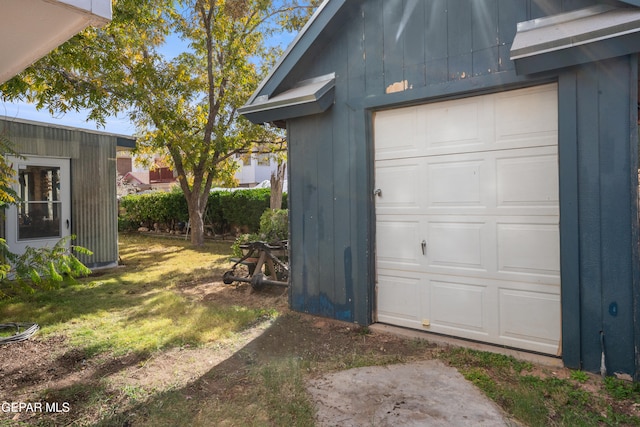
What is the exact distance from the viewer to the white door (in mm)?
7277

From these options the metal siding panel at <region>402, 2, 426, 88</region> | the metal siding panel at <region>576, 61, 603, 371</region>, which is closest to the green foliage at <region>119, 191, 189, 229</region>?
the metal siding panel at <region>402, 2, 426, 88</region>

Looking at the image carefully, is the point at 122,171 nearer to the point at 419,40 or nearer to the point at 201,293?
the point at 201,293

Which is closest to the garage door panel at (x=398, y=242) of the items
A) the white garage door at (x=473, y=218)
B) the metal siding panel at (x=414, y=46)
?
the white garage door at (x=473, y=218)

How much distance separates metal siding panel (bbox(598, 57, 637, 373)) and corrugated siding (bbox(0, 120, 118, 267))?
29.0 feet

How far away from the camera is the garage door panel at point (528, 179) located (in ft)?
11.6

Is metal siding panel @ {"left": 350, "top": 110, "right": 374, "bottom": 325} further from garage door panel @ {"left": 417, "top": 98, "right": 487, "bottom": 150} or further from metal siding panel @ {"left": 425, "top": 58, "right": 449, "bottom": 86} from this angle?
metal siding panel @ {"left": 425, "top": 58, "right": 449, "bottom": 86}

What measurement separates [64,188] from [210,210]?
7535 mm

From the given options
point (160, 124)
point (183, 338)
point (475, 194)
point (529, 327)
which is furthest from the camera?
point (160, 124)

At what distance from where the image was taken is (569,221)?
3.34m

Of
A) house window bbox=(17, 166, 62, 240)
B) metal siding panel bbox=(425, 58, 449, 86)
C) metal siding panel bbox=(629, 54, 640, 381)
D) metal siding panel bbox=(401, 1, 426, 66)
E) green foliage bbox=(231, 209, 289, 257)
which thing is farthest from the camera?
green foliage bbox=(231, 209, 289, 257)

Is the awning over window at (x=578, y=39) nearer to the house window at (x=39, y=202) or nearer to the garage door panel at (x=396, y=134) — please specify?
the garage door panel at (x=396, y=134)

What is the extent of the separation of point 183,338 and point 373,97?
3428mm

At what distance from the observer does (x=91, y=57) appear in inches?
280

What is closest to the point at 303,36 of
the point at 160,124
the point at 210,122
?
the point at 160,124
